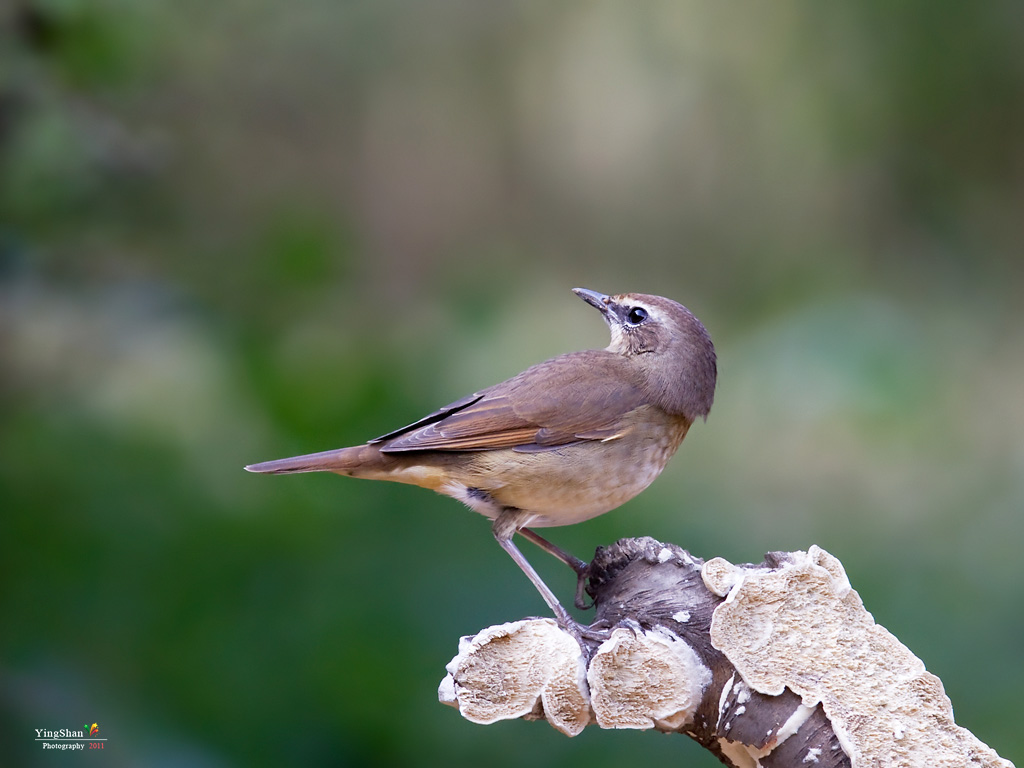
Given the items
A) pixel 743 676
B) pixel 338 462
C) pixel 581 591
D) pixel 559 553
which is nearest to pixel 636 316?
pixel 559 553

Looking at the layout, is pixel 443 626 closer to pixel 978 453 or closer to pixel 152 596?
pixel 152 596

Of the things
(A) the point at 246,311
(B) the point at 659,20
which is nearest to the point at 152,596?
(A) the point at 246,311

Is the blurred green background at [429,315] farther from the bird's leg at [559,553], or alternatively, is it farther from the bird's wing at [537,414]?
the bird's wing at [537,414]

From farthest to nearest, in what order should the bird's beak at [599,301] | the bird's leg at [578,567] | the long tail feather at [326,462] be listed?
the bird's beak at [599,301] < the long tail feather at [326,462] < the bird's leg at [578,567]

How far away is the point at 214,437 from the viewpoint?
199 inches

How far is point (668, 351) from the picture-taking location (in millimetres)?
3965

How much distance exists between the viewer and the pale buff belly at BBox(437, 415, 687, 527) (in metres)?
3.67

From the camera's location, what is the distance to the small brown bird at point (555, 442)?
3695 millimetres

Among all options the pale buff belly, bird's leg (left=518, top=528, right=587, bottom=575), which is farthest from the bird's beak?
bird's leg (left=518, top=528, right=587, bottom=575)

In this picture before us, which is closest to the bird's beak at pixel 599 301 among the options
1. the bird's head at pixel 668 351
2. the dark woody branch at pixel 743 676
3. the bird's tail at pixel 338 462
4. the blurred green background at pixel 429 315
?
the bird's head at pixel 668 351

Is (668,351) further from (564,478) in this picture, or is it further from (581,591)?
(581,591)

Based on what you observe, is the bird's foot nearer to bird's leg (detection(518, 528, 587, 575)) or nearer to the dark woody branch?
bird's leg (detection(518, 528, 587, 575))

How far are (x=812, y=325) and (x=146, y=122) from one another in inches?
162

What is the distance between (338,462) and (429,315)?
129 inches
